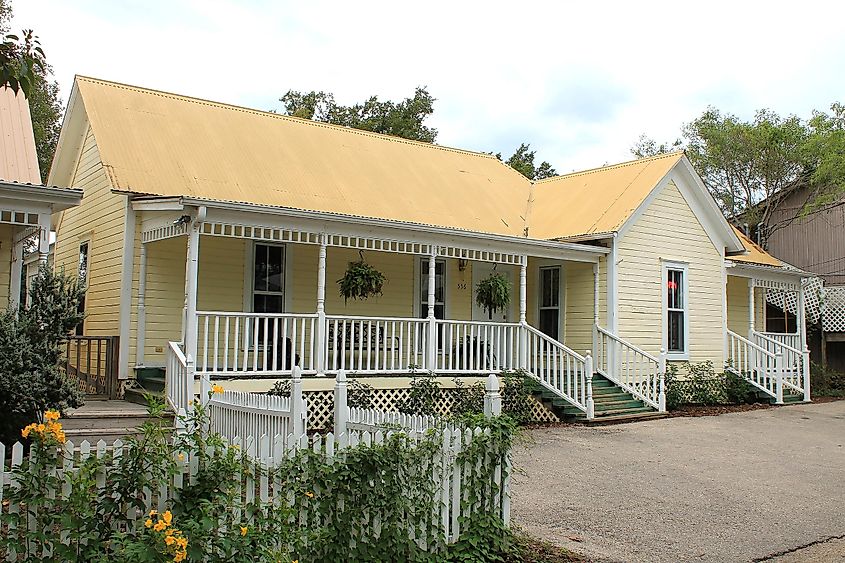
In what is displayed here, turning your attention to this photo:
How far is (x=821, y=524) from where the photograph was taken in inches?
341

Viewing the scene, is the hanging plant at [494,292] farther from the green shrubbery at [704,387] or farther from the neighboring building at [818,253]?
the neighboring building at [818,253]

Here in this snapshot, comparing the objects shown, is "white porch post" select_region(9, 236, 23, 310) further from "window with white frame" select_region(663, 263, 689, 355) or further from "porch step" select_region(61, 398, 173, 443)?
"window with white frame" select_region(663, 263, 689, 355)

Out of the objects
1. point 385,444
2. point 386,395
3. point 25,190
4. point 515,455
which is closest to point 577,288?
point 386,395

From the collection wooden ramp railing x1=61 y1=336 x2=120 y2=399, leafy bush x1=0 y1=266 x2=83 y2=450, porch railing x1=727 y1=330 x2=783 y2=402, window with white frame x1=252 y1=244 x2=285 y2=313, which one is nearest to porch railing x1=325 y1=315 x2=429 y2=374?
window with white frame x1=252 y1=244 x2=285 y2=313

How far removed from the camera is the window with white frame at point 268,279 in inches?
644

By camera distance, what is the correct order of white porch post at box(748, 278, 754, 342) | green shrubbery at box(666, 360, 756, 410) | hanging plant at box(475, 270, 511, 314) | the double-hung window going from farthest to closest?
white porch post at box(748, 278, 754, 342) → green shrubbery at box(666, 360, 756, 410) → hanging plant at box(475, 270, 511, 314) → the double-hung window

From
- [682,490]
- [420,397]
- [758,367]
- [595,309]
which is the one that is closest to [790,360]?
[758,367]

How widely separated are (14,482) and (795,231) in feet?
104

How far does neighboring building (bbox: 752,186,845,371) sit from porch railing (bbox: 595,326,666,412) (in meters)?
9.69

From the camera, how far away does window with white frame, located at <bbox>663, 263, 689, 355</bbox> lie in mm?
20453

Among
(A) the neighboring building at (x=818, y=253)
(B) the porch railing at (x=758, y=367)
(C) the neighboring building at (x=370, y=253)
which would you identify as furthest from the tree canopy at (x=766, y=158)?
(B) the porch railing at (x=758, y=367)

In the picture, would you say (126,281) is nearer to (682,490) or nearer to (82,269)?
(82,269)

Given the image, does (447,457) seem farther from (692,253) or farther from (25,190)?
(692,253)

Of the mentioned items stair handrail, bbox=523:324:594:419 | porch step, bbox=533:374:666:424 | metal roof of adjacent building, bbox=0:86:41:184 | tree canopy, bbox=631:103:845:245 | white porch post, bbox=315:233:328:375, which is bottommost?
porch step, bbox=533:374:666:424
